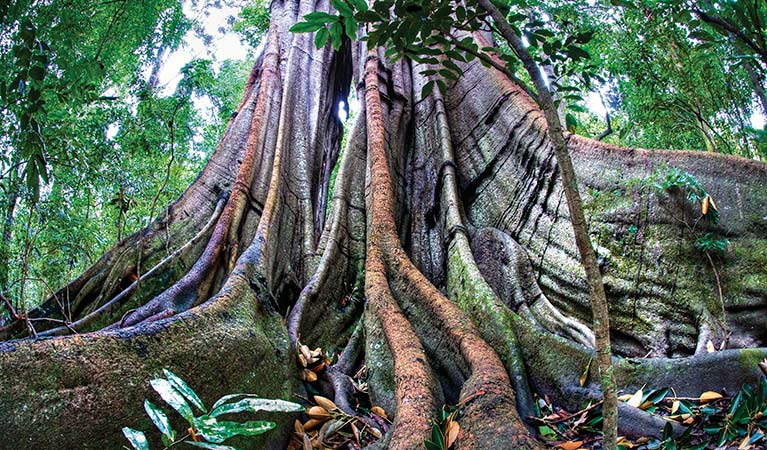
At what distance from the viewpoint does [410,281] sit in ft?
8.73

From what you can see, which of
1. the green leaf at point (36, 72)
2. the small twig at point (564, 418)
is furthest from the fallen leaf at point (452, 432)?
the green leaf at point (36, 72)

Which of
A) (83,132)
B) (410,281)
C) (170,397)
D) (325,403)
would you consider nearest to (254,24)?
(83,132)

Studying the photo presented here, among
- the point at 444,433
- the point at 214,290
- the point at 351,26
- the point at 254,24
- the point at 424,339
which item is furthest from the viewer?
the point at 254,24

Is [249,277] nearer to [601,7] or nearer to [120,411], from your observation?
[120,411]

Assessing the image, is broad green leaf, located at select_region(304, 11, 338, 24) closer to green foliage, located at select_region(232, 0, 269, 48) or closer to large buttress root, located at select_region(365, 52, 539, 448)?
large buttress root, located at select_region(365, 52, 539, 448)

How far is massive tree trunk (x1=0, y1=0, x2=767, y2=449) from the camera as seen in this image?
1707mm

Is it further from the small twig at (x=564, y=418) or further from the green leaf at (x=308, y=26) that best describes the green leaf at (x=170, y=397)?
the small twig at (x=564, y=418)

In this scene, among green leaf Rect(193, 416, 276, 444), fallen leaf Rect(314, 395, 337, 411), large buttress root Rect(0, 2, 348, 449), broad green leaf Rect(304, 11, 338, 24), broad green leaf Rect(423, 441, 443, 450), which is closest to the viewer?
green leaf Rect(193, 416, 276, 444)

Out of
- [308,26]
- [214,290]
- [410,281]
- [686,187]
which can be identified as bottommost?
[214,290]

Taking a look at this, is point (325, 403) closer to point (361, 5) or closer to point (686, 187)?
point (361, 5)

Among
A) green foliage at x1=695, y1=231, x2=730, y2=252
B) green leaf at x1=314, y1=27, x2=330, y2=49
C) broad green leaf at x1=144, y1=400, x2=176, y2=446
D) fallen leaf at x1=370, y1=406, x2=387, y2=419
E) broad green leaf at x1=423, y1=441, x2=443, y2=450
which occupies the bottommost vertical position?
fallen leaf at x1=370, y1=406, x2=387, y2=419

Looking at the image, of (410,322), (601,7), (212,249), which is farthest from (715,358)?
(601,7)

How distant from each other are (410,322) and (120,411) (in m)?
1.32

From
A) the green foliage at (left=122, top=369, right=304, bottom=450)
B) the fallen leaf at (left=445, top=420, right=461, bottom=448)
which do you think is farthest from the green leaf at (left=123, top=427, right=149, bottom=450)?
the fallen leaf at (left=445, top=420, right=461, bottom=448)
